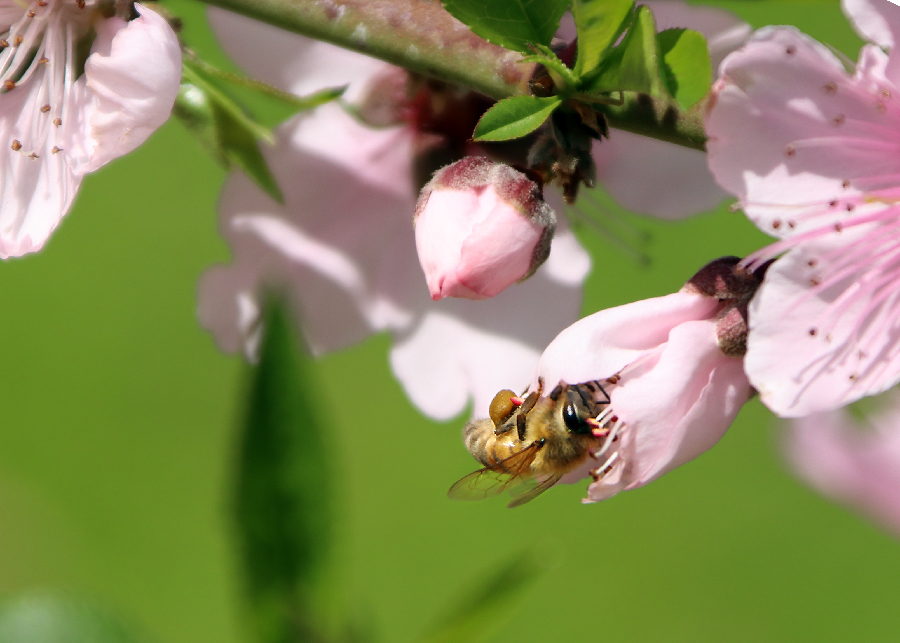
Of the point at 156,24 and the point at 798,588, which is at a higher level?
the point at 156,24

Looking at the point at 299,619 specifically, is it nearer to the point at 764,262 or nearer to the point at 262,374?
the point at 262,374

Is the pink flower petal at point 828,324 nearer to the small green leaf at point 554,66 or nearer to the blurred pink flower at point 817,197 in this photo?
the blurred pink flower at point 817,197

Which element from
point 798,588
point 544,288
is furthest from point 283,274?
point 798,588

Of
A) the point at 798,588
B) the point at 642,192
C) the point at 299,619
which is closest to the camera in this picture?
the point at 299,619

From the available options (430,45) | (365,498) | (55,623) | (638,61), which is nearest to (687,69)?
(638,61)

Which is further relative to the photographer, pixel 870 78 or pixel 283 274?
pixel 283 274

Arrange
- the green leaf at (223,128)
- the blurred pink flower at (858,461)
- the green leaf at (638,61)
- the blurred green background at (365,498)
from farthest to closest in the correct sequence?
the blurred green background at (365,498) → the blurred pink flower at (858,461) → the green leaf at (223,128) → the green leaf at (638,61)

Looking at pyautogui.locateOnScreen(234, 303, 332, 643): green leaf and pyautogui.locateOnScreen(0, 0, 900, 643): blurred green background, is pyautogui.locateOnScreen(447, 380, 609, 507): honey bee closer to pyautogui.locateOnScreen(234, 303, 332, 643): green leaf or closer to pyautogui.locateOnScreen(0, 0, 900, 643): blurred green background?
pyautogui.locateOnScreen(234, 303, 332, 643): green leaf

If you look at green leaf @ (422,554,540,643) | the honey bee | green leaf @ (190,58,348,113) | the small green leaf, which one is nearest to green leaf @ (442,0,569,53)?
the small green leaf

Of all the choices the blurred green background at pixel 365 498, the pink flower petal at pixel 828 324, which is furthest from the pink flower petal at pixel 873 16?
the blurred green background at pixel 365 498
